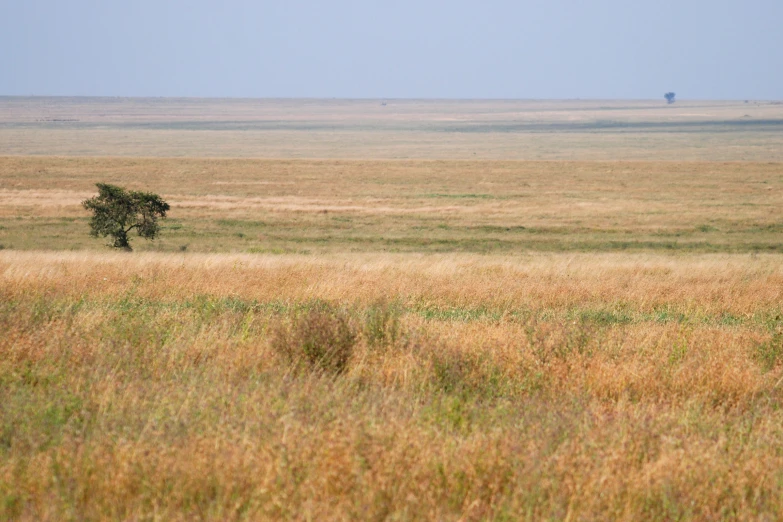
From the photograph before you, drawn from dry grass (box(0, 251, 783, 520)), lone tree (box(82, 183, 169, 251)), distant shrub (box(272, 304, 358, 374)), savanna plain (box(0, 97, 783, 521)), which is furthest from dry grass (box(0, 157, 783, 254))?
distant shrub (box(272, 304, 358, 374))

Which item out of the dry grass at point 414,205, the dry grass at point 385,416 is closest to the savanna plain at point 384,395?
the dry grass at point 385,416

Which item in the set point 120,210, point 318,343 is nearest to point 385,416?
point 318,343

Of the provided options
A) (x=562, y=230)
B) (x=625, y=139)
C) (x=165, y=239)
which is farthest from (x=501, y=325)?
(x=625, y=139)

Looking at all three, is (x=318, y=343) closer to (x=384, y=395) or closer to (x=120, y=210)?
(x=384, y=395)

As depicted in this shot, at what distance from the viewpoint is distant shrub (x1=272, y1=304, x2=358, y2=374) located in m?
7.03

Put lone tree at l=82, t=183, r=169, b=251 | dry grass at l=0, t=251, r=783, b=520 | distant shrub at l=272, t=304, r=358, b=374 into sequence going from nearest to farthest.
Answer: dry grass at l=0, t=251, r=783, b=520, distant shrub at l=272, t=304, r=358, b=374, lone tree at l=82, t=183, r=169, b=251

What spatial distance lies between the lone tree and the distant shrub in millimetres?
23072

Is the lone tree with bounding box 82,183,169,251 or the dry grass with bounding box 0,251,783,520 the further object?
the lone tree with bounding box 82,183,169,251

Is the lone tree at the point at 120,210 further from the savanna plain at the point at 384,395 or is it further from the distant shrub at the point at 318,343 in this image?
the distant shrub at the point at 318,343

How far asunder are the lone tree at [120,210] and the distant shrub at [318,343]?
23072 millimetres

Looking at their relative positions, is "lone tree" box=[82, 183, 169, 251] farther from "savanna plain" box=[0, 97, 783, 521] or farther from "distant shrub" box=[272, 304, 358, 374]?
"distant shrub" box=[272, 304, 358, 374]

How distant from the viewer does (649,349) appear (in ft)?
25.1

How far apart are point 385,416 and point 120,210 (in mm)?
25645

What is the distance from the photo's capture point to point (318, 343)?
7195 mm
